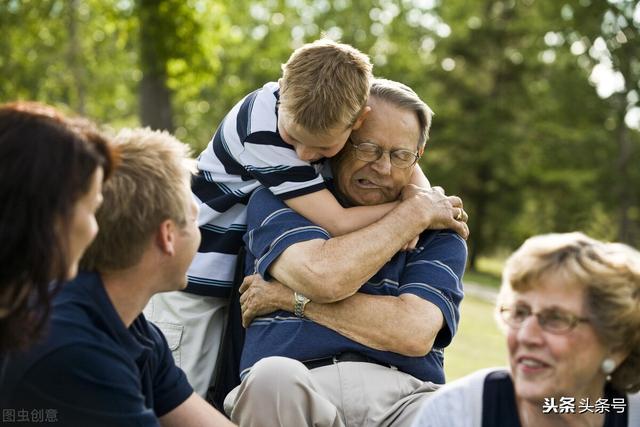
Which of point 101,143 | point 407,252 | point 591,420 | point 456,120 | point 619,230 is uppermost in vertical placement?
point 101,143

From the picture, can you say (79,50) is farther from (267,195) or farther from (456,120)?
(267,195)

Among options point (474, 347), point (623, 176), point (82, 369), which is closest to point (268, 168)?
point (82, 369)

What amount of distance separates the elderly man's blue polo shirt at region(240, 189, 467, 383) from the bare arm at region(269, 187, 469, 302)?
3.0 inches

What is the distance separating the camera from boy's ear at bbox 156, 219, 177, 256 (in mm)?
2922

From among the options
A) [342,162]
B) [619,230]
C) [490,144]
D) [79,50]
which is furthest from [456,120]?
[342,162]

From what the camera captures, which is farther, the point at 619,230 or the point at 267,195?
the point at 619,230

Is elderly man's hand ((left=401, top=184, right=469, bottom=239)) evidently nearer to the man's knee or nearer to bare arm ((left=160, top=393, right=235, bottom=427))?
the man's knee

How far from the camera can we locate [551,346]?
9.06 ft

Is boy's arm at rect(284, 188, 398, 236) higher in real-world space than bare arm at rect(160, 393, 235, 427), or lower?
higher

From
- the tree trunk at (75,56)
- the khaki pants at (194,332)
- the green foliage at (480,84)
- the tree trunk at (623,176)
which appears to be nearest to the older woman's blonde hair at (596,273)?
the khaki pants at (194,332)

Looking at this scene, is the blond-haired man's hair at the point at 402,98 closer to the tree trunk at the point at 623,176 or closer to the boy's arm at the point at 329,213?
the boy's arm at the point at 329,213

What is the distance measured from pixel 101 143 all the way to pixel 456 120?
3071 cm

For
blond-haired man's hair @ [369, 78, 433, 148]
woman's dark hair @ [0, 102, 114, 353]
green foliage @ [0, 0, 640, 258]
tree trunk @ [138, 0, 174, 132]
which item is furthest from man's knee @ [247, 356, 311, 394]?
green foliage @ [0, 0, 640, 258]

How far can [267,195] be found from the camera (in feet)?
13.1
